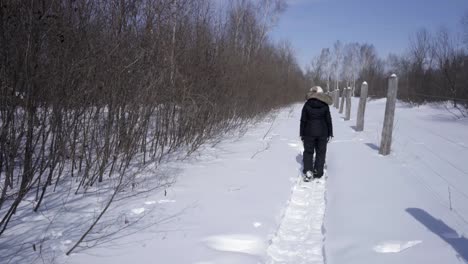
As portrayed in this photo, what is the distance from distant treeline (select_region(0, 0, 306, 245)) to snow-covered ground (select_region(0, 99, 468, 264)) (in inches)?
26.4

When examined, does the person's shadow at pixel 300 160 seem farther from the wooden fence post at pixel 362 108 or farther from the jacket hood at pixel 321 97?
the wooden fence post at pixel 362 108

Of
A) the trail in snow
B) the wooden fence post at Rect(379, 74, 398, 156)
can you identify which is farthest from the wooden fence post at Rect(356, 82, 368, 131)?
the trail in snow

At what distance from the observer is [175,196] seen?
170 inches

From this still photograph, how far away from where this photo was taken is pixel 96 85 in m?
4.16

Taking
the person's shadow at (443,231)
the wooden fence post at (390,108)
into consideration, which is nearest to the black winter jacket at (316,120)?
the wooden fence post at (390,108)

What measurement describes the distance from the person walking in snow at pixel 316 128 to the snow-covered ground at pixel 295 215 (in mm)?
301

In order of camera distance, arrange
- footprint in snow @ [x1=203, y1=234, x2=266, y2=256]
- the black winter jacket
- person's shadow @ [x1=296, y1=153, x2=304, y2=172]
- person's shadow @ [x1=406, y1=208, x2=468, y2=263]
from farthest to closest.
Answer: person's shadow @ [x1=296, y1=153, x2=304, y2=172], the black winter jacket, footprint in snow @ [x1=203, y1=234, x2=266, y2=256], person's shadow @ [x1=406, y1=208, x2=468, y2=263]

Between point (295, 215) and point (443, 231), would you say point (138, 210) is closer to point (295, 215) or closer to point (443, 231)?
point (295, 215)

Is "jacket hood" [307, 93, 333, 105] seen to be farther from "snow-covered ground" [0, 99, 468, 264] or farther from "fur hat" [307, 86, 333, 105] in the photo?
"snow-covered ground" [0, 99, 468, 264]

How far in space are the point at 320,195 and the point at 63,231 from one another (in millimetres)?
3299

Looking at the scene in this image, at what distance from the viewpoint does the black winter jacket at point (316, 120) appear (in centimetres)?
582

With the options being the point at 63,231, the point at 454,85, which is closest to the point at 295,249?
the point at 63,231

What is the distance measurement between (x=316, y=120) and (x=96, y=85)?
3.47 m

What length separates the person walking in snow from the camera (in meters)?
5.83
